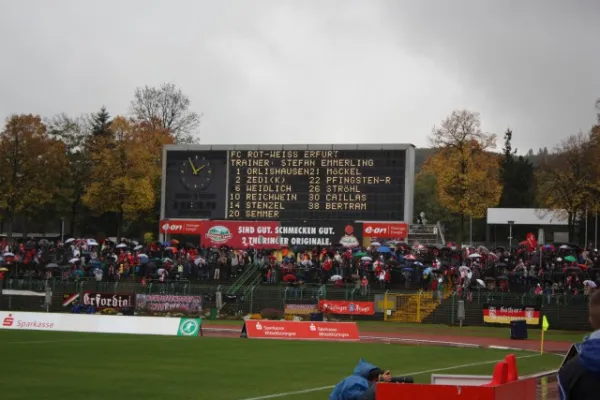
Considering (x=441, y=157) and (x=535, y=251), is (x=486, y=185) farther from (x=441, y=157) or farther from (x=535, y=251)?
(x=535, y=251)

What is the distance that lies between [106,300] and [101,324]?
11.1 m

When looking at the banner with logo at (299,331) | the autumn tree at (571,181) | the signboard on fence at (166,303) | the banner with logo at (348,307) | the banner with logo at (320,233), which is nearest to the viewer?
the banner with logo at (299,331)

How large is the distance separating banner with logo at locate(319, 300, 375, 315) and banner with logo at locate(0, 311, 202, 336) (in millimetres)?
12166

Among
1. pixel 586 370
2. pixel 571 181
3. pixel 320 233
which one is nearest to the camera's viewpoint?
pixel 586 370

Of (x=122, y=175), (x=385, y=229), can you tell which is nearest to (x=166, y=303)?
(x=385, y=229)

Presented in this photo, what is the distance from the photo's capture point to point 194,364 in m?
25.2

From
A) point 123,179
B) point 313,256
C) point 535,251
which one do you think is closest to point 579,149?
point 535,251

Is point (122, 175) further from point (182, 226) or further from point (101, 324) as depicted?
point (101, 324)

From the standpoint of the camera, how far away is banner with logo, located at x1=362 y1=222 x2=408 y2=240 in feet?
174

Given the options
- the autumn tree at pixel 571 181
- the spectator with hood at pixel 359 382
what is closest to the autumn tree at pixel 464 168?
the autumn tree at pixel 571 181

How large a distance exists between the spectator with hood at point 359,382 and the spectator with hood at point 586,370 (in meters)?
3.49

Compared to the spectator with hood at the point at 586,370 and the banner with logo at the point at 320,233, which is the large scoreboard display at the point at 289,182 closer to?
the banner with logo at the point at 320,233

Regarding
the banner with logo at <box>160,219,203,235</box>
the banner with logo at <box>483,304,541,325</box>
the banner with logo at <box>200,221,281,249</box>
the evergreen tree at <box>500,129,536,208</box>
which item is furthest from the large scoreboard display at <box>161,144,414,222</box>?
the evergreen tree at <box>500,129,536,208</box>

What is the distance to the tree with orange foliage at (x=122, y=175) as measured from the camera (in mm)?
78250
